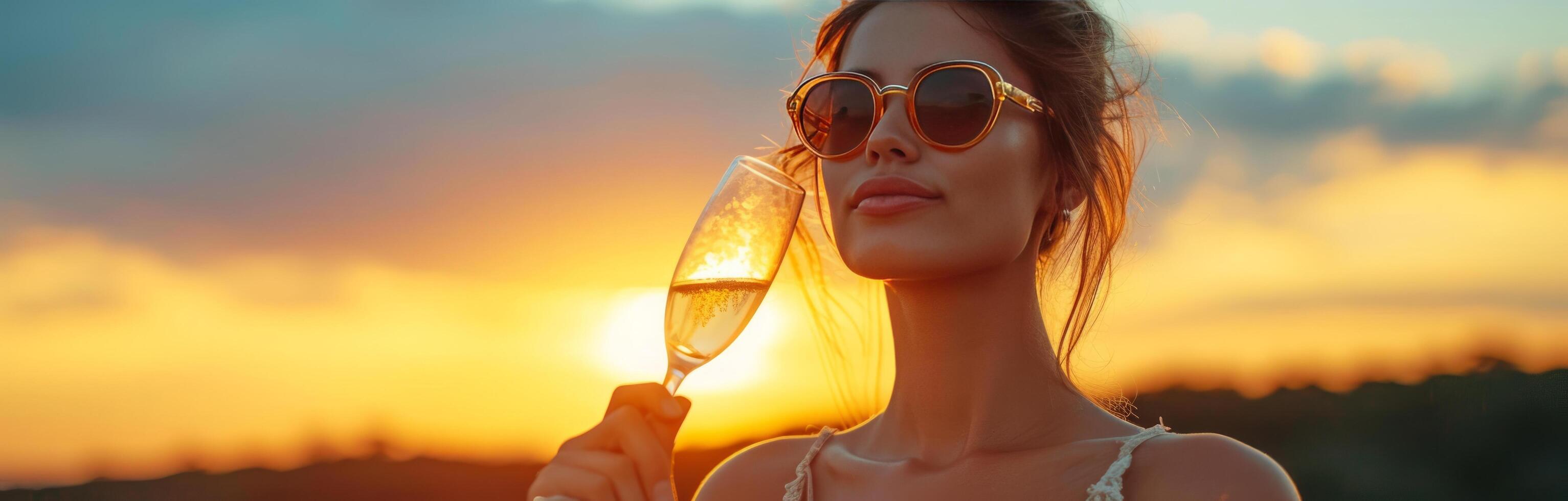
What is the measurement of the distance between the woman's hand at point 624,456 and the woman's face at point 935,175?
0.89 m

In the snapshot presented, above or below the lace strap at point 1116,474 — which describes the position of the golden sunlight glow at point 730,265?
above

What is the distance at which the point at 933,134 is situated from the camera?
258 centimetres

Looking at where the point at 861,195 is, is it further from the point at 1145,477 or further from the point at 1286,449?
the point at 1286,449

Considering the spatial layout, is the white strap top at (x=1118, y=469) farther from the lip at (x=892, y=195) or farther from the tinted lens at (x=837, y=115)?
the tinted lens at (x=837, y=115)

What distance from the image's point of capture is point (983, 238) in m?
2.58

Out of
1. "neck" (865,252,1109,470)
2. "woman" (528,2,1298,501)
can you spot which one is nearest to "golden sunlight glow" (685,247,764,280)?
"woman" (528,2,1298,501)

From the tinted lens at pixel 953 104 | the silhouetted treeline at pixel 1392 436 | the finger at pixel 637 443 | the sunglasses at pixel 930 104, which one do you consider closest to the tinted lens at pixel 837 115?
the sunglasses at pixel 930 104

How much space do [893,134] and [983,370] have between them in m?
0.66

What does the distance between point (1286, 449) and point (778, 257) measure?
21.5 metres

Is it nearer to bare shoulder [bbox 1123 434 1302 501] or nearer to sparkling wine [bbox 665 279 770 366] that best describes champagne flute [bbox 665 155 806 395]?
sparkling wine [bbox 665 279 770 366]

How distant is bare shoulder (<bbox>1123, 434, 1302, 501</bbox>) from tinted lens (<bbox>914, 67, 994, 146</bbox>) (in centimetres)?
83

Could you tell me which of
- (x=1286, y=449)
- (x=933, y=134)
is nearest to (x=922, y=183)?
(x=933, y=134)

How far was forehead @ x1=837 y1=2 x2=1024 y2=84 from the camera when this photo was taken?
2.71 metres

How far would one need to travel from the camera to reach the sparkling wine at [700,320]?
2303mm
